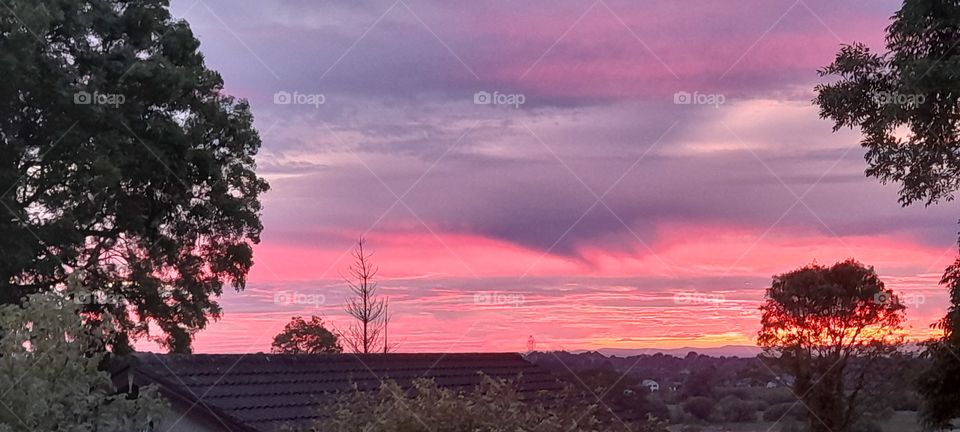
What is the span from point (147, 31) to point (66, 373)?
69.2 ft

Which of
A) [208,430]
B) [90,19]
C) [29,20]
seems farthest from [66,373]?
[90,19]

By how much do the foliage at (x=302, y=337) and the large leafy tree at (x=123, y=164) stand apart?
12.5 m

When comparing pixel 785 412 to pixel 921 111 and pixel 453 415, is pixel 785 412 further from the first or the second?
pixel 453 415

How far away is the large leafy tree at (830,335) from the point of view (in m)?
43.5

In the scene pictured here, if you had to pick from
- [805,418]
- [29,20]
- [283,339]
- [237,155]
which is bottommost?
[805,418]

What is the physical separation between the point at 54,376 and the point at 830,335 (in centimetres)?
3846

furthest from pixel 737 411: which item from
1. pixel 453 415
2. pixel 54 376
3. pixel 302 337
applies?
pixel 453 415

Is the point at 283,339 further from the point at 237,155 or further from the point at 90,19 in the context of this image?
the point at 90,19

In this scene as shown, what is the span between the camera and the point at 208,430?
17.7 m

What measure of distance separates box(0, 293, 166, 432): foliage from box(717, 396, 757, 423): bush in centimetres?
5158

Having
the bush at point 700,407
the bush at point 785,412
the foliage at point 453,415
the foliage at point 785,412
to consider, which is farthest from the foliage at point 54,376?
the bush at point 700,407

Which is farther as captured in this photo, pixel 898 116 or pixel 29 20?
pixel 29 20

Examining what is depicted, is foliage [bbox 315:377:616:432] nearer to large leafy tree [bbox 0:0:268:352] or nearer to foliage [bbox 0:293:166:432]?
foliage [bbox 0:293:166:432]

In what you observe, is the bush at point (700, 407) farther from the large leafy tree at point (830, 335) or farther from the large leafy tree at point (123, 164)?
the large leafy tree at point (123, 164)
